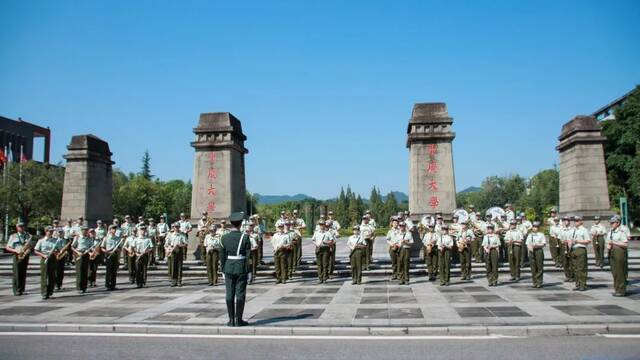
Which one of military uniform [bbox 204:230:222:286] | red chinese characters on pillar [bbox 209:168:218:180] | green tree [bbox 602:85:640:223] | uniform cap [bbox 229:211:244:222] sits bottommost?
military uniform [bbox 204:230:222:286]

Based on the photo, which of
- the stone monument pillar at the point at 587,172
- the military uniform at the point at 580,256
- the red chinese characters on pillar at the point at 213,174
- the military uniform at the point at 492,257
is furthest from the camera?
the red chinese characters on pillar at the point at 213,174

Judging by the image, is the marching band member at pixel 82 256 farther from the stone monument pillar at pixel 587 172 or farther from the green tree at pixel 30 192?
the green tree at pixel 30 192

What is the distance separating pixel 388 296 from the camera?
1150 centimetres

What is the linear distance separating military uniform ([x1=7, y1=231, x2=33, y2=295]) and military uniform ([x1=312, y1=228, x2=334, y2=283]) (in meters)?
8.46

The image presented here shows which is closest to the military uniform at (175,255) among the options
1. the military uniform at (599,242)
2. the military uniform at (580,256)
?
the military uniform at (580,256)

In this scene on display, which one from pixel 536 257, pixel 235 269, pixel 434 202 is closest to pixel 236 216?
pixel 235 269

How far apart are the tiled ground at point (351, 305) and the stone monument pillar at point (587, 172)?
14.0 feet

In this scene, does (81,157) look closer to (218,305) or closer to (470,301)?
(218,305)

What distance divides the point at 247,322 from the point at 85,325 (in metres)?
3.00

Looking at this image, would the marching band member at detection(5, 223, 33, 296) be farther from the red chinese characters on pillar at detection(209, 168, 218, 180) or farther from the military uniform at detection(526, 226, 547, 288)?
the military uniform at detection(526, 226, 547, 288)

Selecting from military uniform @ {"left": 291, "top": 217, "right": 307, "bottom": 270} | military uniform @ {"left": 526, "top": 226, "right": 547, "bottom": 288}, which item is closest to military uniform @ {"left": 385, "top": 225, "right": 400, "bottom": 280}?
military uniform @ {"left": 291, "top": 217, "right": 307, "bottom": 270}

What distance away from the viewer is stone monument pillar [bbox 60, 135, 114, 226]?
20.6 metres

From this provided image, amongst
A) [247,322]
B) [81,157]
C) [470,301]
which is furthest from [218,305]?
[81,157]

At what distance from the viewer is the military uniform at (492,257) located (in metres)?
13.0
